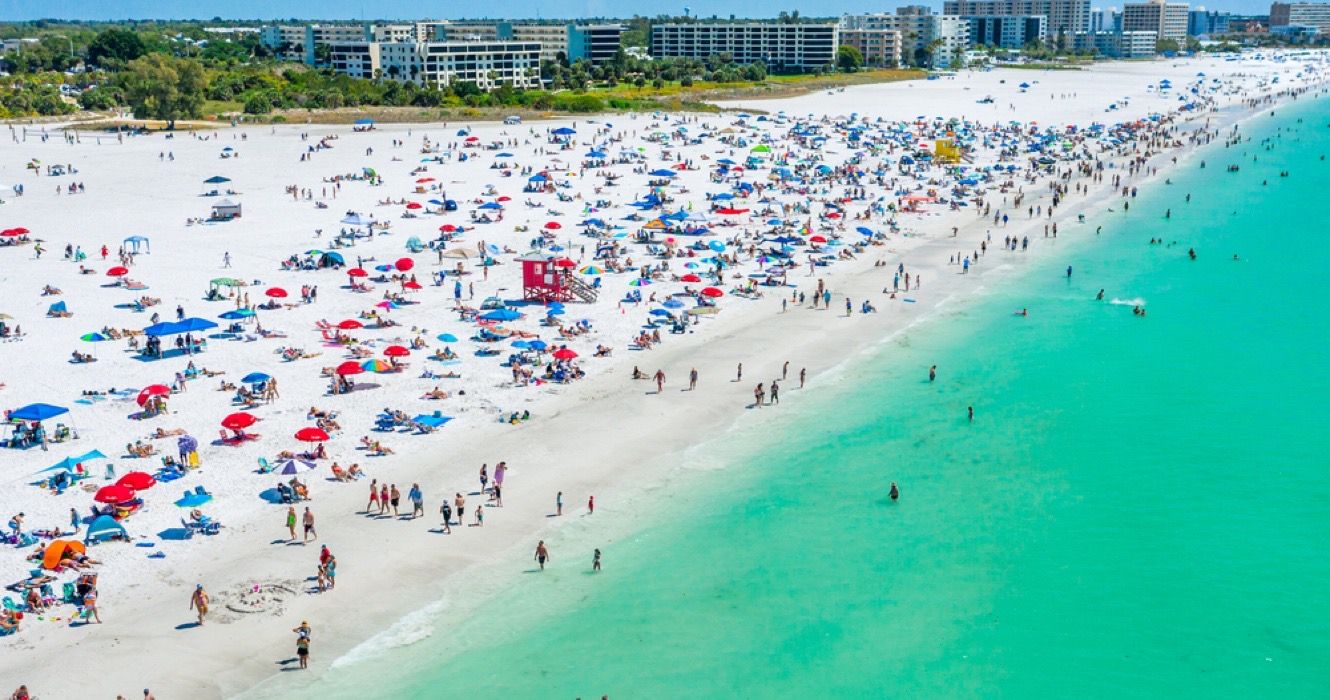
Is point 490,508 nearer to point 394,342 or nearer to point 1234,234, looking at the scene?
point 394,342

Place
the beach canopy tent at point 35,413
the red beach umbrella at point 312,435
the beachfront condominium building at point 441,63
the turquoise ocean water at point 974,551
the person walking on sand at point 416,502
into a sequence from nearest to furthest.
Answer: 1. the turquoise ocean water at point 974,551
2. the person walking on sand at point 416,502
3. the red beach umbrella at point 312,435
4. the beach canopy tent at point 35,413
5. the beachfront condominium building at point 441,63

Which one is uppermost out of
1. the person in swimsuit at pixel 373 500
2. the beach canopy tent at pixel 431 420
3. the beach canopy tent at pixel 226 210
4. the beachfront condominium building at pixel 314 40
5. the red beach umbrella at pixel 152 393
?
the beachfront condominium building at pixel 314 40

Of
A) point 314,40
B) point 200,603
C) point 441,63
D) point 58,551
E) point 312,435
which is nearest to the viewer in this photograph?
point 200,603

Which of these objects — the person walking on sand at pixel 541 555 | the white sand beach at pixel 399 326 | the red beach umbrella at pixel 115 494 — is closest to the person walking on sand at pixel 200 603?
the white sand beach at pixel 399 326

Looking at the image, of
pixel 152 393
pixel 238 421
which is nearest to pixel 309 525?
pixel 238 421

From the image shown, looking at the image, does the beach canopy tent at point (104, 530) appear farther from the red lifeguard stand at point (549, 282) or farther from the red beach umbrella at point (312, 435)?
the red lifeguard stand at point (549, 282)

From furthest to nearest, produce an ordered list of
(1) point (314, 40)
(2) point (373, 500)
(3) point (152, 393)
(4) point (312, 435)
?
(1) point (314, 40) < (3) point (152, 393) < (4) point (312, 435) < (2) point (373, 500)

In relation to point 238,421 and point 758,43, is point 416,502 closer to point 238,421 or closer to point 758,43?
point 238,421
